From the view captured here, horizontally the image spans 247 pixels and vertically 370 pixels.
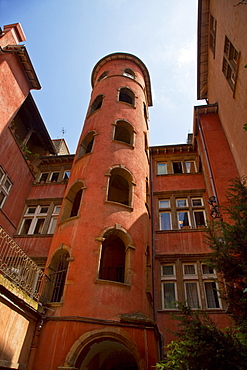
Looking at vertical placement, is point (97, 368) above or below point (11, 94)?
below

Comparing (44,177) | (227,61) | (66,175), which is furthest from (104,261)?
(227,61)

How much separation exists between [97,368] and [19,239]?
7775 millimetres

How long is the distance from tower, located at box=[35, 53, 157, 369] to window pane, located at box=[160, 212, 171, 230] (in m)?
2.51

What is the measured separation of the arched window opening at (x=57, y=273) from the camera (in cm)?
1075

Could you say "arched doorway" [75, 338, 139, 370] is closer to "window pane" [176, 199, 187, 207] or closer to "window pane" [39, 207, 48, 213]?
"window pane" [176, 199, 187, 207]

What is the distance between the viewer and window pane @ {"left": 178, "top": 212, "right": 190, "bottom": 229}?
15523 mm

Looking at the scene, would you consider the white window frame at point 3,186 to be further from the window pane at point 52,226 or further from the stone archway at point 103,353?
→ the stone archway at point 103,353

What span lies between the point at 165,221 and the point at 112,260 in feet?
13.2

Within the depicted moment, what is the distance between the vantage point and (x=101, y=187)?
12.7m

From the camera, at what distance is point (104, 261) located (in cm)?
1365

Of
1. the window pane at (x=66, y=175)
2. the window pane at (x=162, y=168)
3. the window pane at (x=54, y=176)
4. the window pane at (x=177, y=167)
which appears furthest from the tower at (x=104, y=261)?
the window pane at (x=54, y=176)

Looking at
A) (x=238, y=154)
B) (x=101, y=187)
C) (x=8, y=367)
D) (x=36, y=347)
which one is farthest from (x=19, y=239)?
(x=238, y=154)

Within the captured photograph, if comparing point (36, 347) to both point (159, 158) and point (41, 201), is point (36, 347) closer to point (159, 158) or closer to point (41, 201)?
point (41, 201)

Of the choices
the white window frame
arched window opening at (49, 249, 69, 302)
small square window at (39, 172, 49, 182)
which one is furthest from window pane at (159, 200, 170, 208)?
the white window frame
